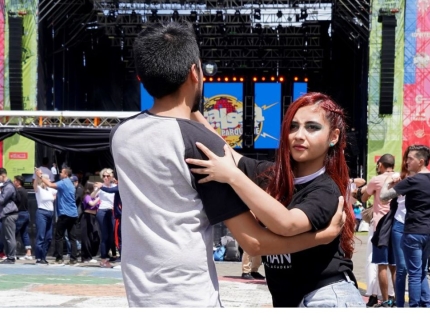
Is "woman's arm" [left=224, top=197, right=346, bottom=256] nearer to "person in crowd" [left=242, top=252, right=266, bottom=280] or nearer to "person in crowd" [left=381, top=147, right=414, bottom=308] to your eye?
"person in crowd" [left=381, top=147, right=414, bottom=308]

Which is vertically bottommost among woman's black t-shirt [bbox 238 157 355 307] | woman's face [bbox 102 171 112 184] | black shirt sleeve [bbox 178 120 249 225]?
woman's face [bbox 102 171 112 184]

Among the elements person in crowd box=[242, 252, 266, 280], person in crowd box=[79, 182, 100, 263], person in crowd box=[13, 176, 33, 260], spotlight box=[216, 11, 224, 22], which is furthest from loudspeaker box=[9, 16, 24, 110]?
person in crowd box=[242, 252, 266, 280]

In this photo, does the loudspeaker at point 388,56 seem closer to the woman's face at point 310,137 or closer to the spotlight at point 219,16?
the spotlight at point 219,16

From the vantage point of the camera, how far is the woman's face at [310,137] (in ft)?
Result: 9.78

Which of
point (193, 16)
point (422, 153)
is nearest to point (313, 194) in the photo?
point (422, 153)

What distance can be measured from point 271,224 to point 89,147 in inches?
564

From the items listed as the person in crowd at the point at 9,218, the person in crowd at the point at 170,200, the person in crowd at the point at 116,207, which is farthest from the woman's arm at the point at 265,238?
the person in crowd at the point at 9,218

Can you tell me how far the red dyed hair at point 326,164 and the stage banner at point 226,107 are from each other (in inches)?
1043

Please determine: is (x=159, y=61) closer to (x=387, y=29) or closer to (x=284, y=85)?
(x=387, y=29)

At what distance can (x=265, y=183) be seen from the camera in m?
3.07

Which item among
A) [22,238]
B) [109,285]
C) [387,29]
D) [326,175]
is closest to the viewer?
[326,175]

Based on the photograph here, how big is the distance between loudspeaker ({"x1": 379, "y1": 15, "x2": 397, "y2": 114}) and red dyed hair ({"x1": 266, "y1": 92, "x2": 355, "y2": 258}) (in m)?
20.6

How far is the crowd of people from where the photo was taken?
14.6 m
